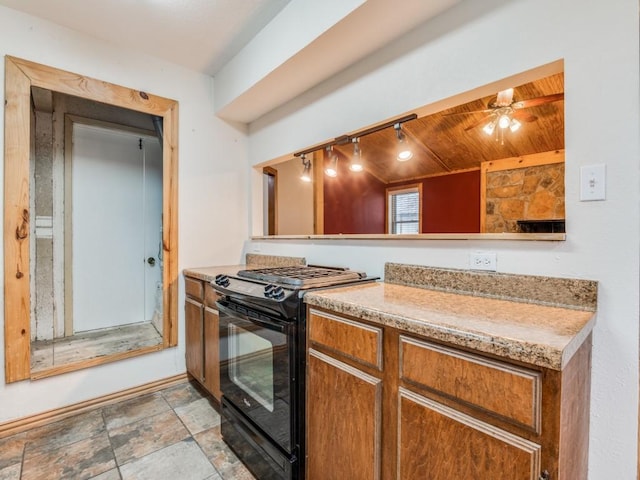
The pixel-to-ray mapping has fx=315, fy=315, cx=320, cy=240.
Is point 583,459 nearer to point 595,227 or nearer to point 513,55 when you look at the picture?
point 595,227

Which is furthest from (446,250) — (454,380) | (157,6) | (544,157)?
(544,157)

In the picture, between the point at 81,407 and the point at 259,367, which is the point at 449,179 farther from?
the point at 81,407

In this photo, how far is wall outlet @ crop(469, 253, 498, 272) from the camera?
4.42ft

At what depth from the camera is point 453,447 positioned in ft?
2.89

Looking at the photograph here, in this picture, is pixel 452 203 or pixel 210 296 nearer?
pixel 210 296

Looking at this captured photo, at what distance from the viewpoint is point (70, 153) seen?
115 inches

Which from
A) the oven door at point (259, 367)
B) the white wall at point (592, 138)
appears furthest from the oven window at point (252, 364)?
the white wall at point (592, 138)

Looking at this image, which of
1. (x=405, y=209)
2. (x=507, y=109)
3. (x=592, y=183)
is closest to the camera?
(x=592, y=183)

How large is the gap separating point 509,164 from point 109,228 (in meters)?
4.70

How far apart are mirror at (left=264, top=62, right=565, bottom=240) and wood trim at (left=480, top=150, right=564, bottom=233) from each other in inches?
0.4

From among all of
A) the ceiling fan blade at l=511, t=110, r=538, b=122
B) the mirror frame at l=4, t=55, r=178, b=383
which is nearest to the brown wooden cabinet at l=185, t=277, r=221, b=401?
the mirror frame at l=4, t=55, r=178, b=383

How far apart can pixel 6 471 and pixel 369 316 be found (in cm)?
206

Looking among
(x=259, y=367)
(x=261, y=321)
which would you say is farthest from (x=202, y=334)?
(x=261, y=321)

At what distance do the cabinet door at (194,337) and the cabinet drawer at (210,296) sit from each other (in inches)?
4.2
